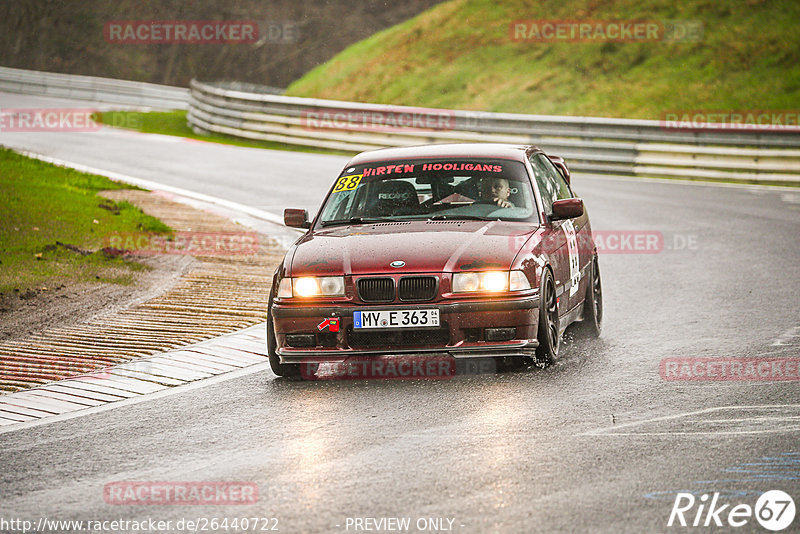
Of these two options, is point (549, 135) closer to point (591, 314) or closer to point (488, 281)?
point (591, 314)

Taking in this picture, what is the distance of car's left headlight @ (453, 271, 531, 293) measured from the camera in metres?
8.10

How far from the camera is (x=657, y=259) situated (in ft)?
45.9

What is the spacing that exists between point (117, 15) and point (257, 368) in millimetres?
57743

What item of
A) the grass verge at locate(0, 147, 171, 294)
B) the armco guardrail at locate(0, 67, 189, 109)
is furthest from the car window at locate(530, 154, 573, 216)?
the armco guardrail at locate(0, 67, 189, 109)

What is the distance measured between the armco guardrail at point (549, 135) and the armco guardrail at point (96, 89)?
9218 millimetres

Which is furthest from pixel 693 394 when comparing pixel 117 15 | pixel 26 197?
pixel 117 15

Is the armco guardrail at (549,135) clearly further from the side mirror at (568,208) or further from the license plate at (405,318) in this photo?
the license plate at (405,318)
